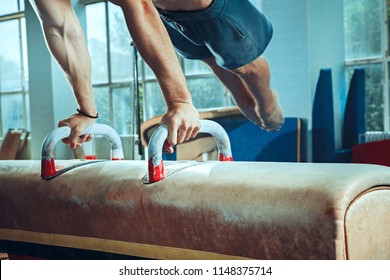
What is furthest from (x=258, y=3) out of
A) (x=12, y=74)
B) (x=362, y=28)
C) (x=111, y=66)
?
(x=12, y=74)

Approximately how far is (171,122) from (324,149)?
1522 millimetres

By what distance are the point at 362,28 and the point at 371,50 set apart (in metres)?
0.15

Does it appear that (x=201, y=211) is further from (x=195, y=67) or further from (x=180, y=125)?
(x=195, y=67)

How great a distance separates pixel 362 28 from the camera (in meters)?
2.66

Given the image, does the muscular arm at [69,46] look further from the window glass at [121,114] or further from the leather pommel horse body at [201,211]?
the window glass at [121,114]

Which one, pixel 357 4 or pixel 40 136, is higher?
pixel 357 4

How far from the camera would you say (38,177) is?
4.83ft

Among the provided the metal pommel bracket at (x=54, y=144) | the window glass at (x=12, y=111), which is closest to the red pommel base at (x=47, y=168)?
the metal pommel bracket at (x=54, y=144)

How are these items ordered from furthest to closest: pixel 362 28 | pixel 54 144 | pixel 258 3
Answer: pixel 362 28 < pixel 258 3 < pixel 54 144

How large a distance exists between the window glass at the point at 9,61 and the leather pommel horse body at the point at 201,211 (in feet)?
9.95

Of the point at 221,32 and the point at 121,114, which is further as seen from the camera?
the point at 121,114

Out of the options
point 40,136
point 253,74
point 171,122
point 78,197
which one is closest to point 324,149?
point 253,74
